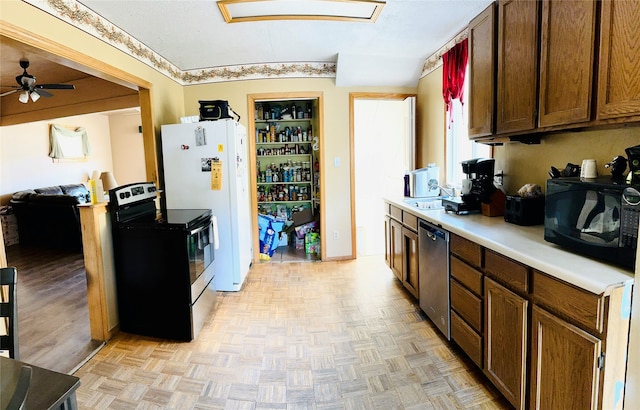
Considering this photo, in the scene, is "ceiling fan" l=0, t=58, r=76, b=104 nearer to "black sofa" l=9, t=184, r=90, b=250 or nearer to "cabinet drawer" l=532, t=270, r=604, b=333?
"black sofa" l=9, t=184, r=90, b=250

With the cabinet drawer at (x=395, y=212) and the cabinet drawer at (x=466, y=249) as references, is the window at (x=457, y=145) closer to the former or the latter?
the cabinet drawer at (x=395, y=212)

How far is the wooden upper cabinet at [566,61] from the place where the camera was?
1421 mm

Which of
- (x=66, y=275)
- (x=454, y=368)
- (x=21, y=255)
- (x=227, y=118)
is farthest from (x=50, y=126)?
(x=454, y=368)

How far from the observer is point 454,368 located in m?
1.97

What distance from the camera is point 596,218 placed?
126 centimetres

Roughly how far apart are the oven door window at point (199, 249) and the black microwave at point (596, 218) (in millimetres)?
2243

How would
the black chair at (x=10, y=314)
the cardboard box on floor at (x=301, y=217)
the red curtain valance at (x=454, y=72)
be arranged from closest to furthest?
the black chair at (x=10, y=314) < the red curtain valance at (x=454, y=72) < the cardboard box on floor at (x=301, y=217)

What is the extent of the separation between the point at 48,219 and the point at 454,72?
597cm

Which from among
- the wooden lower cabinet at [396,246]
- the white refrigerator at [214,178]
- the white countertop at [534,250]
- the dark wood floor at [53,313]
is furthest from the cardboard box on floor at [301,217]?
the dark wood floor at [53,313]

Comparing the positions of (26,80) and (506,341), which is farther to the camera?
(26,80)

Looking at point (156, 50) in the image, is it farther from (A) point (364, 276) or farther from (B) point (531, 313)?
(B) point (531, 313)

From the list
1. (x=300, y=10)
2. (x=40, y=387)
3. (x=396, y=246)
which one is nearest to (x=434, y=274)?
(x=396, y=246)

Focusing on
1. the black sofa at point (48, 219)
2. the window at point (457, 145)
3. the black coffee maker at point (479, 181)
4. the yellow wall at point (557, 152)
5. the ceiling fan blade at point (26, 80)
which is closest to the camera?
the yellow wall at point (557, 152)

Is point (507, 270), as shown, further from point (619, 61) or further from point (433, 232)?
point (619, 61)
